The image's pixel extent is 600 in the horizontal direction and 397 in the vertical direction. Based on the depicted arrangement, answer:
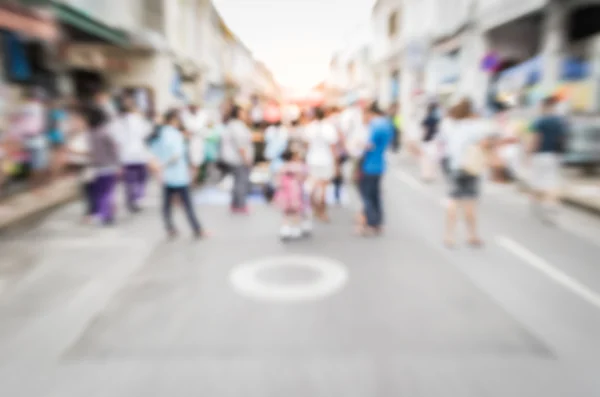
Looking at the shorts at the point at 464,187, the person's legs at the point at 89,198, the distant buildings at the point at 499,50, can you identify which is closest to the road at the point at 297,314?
the person's legs at the point at 89,198

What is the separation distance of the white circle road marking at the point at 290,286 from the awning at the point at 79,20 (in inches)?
314

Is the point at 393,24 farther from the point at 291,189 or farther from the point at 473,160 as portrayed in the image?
the point at 473,160

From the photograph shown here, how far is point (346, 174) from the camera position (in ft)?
50.0

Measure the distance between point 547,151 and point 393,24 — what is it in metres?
27.8

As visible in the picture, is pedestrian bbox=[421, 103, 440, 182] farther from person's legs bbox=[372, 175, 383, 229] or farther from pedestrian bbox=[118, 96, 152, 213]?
pedestrian bbox=[118, 96, 152, 213]

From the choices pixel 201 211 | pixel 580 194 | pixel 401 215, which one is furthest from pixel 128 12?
pixel 580 194

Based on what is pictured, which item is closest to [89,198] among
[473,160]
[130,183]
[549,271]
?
[130,183]

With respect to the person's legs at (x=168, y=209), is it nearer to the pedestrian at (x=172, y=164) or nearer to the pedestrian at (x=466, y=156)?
the pedestrian at (x=172, y=164)

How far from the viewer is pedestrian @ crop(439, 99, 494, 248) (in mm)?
6574

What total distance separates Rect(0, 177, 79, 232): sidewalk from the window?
26983 millimetres

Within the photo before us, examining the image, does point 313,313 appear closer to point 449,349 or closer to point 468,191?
point 449,349

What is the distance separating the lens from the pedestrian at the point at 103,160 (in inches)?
306

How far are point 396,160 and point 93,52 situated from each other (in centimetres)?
1061

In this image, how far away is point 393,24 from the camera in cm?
3425
